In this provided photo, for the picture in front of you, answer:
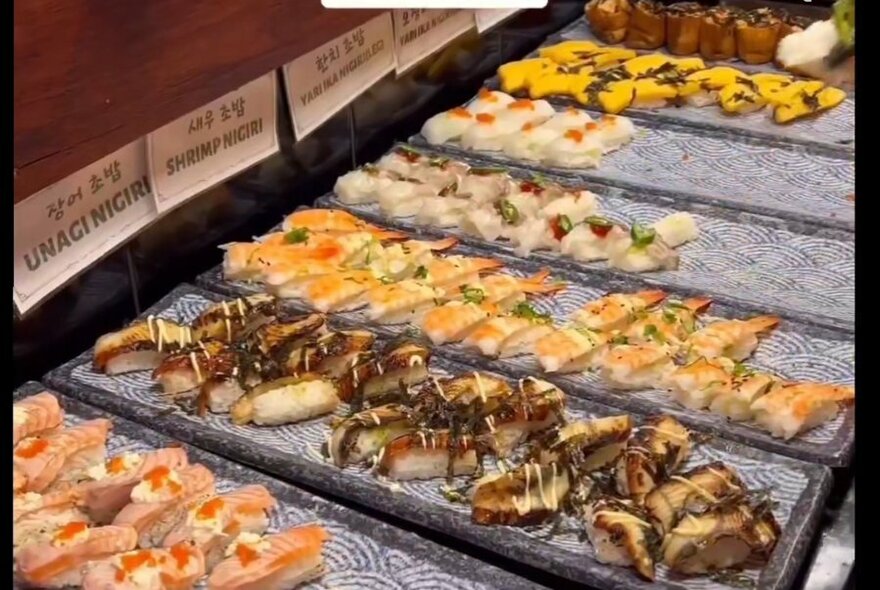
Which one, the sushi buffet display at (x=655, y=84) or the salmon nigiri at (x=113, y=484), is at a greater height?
the sushi buffet display at (x=655, y=84)

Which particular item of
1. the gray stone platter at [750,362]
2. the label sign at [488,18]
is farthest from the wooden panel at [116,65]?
the label sign at [488,18]

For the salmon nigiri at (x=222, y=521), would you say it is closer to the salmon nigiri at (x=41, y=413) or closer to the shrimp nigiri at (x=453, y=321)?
the salmon nigiri at (x=41, y=413)

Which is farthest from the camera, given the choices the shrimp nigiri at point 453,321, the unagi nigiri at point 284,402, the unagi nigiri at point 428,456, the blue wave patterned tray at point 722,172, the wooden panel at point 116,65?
the blue wave patterned tray at point 722,172

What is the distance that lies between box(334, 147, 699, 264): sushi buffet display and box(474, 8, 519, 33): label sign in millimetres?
497

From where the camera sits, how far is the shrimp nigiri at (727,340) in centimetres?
238

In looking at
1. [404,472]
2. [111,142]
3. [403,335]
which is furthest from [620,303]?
[111,142]

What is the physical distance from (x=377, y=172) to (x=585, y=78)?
0.93 m

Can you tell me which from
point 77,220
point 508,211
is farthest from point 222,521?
point 508,211

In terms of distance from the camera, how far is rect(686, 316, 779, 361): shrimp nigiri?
2.38m

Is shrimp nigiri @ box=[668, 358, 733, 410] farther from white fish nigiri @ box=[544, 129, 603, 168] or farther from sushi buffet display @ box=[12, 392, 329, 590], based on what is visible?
white fish nigiri @ box=[544, 129, 603, 168]

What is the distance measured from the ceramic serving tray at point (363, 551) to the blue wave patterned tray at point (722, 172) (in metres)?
1.44

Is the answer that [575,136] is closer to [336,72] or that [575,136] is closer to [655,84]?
[655,84]

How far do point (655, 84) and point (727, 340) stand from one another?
141 centimetres

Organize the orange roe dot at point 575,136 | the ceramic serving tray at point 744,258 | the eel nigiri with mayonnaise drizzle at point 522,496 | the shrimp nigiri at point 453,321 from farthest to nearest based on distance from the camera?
the orange roe dot at point 575,136 < the ceramic serving tray at point 744,258 < the shrimp nigiri at point 453,321 < the eel nigiri with mayonnaise drizzle at point 522,496
